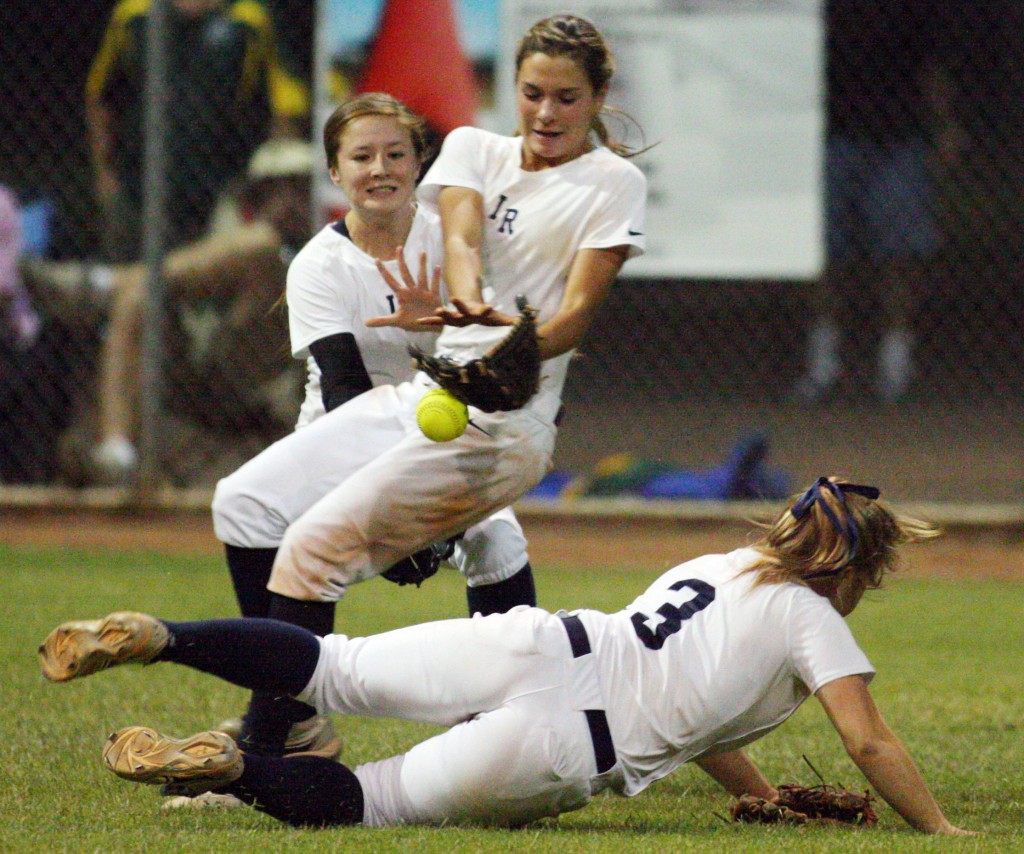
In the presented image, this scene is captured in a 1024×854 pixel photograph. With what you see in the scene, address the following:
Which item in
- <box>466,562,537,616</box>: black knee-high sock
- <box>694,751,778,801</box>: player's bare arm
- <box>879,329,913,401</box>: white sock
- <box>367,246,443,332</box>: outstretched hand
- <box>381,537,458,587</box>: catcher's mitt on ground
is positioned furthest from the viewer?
<box>879,329,913,401</box>: white sock

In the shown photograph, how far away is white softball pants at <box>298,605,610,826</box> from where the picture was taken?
120 inches

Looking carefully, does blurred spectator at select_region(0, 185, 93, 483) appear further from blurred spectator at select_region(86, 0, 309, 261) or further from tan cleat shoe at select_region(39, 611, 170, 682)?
tan cleat shoe at select_region(39, 611, 170, 682)

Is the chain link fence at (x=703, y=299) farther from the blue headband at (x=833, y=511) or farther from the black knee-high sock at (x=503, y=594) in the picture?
the blue headband at (x=833, y=511)

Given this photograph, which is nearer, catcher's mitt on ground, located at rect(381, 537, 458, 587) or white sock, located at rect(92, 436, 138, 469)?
catcher's mitt on ground, located at rect(381, 537, 458, 587)

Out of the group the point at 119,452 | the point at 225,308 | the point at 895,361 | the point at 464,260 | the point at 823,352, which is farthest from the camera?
the point at 823,352

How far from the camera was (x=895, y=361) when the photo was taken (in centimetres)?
1089

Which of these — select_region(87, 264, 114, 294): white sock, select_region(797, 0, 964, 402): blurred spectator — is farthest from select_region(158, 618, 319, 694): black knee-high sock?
select_region(797, 0, 964, 402): blurred spectator

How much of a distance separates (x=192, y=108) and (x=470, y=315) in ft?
17.3

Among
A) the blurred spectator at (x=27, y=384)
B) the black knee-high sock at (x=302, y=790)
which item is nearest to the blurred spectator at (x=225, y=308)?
the blurred spectator at (x=27, y=384)

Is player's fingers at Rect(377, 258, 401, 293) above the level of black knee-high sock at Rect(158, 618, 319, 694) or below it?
above

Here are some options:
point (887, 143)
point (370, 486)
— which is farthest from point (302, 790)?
point (887, 143)

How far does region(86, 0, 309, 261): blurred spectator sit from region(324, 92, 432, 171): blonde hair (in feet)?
14.2

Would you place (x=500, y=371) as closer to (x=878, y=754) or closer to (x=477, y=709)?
(x=477, y=709)

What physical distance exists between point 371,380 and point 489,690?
1037 millimetres
